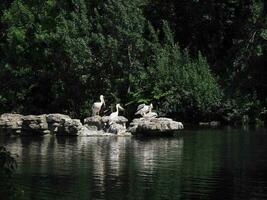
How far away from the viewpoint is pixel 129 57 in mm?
51375

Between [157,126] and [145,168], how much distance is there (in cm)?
1426

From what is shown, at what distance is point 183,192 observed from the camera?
19.3 meters

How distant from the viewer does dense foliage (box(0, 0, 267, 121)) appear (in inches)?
1966

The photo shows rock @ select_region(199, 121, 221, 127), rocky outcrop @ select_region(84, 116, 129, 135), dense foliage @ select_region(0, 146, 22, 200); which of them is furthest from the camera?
rock @ select_region(199, 121, 221, 127)

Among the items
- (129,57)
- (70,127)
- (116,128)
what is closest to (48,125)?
(70,127)

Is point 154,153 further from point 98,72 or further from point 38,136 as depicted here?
point 98,72

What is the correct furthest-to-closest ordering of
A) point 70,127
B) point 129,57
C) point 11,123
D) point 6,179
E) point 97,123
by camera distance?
point 129,57 → point 11,123 → point 97,123 → point 70,127 → point 6,179

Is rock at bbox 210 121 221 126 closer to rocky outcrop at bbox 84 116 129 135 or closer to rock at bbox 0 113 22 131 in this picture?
rocky outcrop at bbox 84 116 129 135

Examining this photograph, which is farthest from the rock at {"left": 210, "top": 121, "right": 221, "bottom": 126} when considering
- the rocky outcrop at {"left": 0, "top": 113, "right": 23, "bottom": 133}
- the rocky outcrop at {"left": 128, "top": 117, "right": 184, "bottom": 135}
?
the rocky outcrop at {"left": 0, "top": 113, "right": 23, "bottom": 133}

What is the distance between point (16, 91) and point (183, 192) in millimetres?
36794

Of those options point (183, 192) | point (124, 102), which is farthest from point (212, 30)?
point (183, 192)

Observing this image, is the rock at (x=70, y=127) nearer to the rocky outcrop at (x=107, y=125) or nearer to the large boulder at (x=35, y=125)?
the large boulder at (x=35, y=125)

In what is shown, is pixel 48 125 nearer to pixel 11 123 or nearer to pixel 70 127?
pixel 70 127

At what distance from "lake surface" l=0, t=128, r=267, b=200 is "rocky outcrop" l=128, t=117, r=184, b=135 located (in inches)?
57.5
